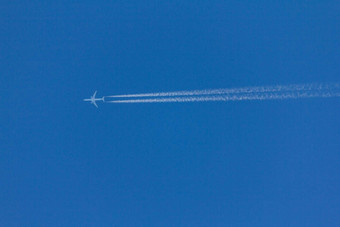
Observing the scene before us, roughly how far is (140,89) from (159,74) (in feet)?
0.77

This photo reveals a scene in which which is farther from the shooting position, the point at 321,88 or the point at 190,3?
the point at 190,3

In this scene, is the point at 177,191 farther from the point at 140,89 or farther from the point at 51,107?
the point at 51,107

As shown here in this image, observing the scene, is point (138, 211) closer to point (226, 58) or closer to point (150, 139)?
point (150, 139)

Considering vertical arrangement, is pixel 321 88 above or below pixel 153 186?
above

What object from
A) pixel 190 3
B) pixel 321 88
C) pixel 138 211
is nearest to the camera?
pixel 321 88

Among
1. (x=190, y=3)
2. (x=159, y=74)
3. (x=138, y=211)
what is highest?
(x=190, y=3)

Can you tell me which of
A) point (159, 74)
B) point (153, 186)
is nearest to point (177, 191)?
point (153, 186)

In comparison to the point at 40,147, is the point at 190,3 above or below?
above

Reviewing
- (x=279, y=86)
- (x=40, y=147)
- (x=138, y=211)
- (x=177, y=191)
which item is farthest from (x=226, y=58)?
(x=40, y=147)

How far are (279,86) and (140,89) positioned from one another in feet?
4.18

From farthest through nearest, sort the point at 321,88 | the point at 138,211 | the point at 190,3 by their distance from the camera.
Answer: the point at 138,211, the point at 190,3, the point at 321,88

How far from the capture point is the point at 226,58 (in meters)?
2.95

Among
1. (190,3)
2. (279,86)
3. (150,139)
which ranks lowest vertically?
(150,139)

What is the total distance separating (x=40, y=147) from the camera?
338cm
